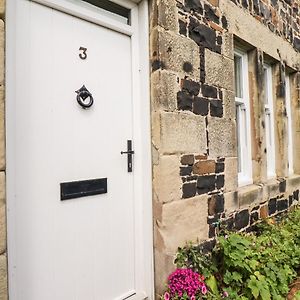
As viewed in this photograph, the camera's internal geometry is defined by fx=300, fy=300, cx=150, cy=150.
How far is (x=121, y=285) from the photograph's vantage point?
2586 mm

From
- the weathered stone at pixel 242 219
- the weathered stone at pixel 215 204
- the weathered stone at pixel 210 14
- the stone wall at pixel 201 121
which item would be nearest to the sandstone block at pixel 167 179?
the stone wall at pixel 201 121

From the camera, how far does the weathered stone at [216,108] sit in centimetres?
326

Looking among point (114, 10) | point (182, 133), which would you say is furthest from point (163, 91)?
point (114, 10)

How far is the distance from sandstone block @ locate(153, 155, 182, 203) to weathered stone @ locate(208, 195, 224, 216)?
570 millimetres

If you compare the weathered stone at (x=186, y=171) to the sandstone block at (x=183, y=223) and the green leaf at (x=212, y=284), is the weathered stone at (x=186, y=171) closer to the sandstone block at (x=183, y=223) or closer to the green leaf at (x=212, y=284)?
the sandstone block at (x=183, y=223)

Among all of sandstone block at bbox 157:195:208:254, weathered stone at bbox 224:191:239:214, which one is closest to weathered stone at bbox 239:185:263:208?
weathered stone at bbox 224:191:239:214

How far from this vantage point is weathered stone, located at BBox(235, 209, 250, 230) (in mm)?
3604

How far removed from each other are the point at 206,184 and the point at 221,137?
1.96ft

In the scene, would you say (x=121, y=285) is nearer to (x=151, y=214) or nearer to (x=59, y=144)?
(x=151, y=214)

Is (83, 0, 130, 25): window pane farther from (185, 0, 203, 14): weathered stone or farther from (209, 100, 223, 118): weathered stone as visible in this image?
(209, 100, 223, 118): weathered stone

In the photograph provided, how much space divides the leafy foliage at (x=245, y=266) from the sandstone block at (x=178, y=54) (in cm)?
169

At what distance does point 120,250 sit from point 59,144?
1.07 meters

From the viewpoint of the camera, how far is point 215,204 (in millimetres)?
3238

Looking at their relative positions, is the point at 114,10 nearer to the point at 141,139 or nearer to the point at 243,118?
the point at 141,139
